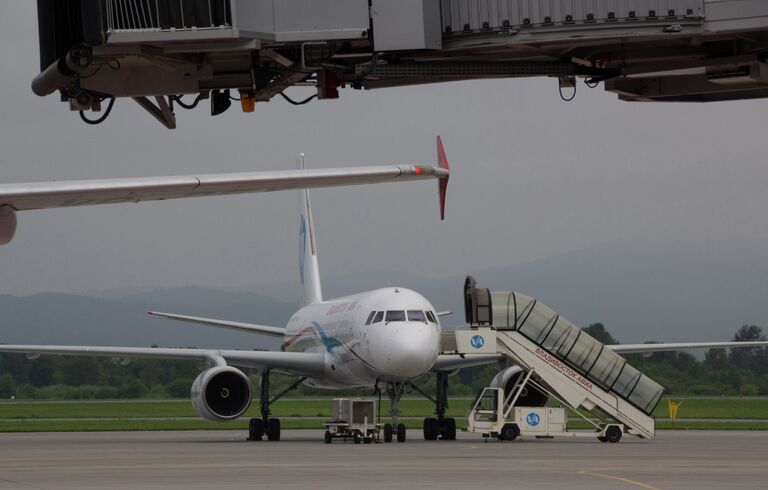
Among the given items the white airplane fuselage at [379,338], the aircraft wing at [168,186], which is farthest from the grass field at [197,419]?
the aircraft wing at [168,186]

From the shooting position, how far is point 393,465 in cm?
1866

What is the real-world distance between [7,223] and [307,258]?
3299 centimetres

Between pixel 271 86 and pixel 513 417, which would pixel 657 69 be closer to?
pixel 271 86

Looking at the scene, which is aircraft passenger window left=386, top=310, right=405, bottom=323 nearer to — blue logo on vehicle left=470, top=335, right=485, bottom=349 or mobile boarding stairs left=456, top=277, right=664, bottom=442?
mobile boarding stairs left=456, top=277, right=664, bottom=442

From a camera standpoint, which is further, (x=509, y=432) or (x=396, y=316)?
(x=396, y=316)

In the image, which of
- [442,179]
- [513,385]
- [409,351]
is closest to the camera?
[442,179]

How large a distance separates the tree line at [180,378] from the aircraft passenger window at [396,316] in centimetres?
4412

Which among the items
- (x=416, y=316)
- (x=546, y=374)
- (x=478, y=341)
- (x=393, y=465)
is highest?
(x=416, y=316)

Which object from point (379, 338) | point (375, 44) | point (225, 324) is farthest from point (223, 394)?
point (375, 44)

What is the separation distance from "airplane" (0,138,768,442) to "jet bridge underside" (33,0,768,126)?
16.9 m

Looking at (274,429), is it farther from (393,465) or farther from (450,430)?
(393,465)

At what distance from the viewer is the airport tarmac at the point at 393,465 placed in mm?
15062

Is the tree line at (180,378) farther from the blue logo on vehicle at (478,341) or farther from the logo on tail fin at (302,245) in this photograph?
the blue logo on vehicle at (478,341)

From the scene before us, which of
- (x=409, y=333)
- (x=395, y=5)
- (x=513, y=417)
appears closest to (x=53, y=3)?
(x=395, y=5)
